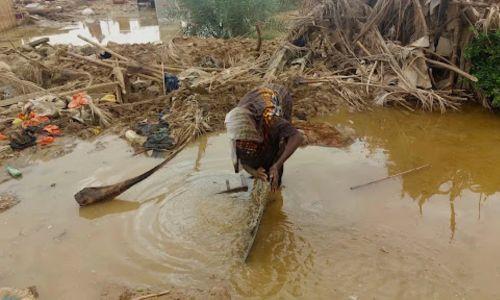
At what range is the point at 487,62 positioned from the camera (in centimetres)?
650

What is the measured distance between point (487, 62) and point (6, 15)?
1699cm

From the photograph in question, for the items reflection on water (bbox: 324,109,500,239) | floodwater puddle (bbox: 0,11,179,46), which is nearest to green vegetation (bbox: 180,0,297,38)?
floodwater puddle (bbox: 0,11,179,46)

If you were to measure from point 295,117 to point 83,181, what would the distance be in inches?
128

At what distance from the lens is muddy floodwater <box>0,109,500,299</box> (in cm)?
347

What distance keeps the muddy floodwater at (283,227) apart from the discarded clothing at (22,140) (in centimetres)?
48

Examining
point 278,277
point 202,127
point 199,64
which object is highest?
point 199,64

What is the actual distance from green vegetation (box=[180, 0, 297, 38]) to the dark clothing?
826cm

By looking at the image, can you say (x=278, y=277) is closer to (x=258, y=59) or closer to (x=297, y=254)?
(x=297, y=254)

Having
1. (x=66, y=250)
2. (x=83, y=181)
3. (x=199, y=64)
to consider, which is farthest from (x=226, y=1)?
(x=66, y=250)

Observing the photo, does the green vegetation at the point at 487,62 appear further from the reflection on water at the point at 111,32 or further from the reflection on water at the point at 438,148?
the reflection on water at the point at 111,32

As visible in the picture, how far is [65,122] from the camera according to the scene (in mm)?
6434

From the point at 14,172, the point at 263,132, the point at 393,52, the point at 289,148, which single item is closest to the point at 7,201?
the point at 14,172

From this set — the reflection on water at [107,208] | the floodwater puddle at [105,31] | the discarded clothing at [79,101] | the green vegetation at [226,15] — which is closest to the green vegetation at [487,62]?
the reflection on water at [107,208]

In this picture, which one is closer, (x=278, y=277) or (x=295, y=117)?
(x=278, y=277)
